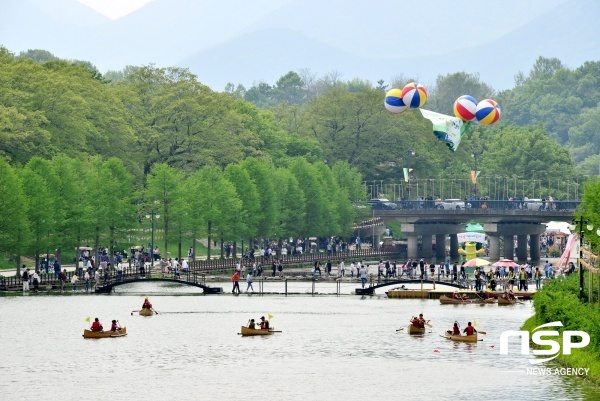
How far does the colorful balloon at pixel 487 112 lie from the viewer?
11763 centimetres

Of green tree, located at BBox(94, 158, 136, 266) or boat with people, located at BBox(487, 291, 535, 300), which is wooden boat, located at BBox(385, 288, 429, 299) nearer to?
boat with people, located at BBox(487, 291, 535, 300)

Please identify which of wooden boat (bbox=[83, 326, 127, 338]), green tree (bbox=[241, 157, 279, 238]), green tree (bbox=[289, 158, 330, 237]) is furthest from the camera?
green tree (bbox=[289, 158, 330, 237])

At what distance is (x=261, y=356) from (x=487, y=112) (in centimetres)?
5507

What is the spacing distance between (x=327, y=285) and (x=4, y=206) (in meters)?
30.2

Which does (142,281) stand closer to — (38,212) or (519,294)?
(38,212)

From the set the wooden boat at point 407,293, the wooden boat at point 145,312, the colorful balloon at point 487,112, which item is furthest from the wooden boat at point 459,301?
the wooden boat at point 145,312

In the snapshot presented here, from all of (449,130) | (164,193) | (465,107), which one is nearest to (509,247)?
(449,130)

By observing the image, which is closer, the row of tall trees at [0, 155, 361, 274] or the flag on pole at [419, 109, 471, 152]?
the row of tall trees at [0, 155, 361, 274]

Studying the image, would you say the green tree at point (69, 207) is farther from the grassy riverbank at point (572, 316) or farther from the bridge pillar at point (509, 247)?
the bridge pillar at point (509, 247)

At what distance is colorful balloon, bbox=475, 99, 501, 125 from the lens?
386 feet

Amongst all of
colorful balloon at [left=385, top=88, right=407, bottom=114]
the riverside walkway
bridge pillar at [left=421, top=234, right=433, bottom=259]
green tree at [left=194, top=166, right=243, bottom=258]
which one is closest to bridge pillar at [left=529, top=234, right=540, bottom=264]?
bridge pillar at [left=421, top=234, right=433, bottom=259]

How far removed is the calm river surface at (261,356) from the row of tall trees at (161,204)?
14.7 meters
